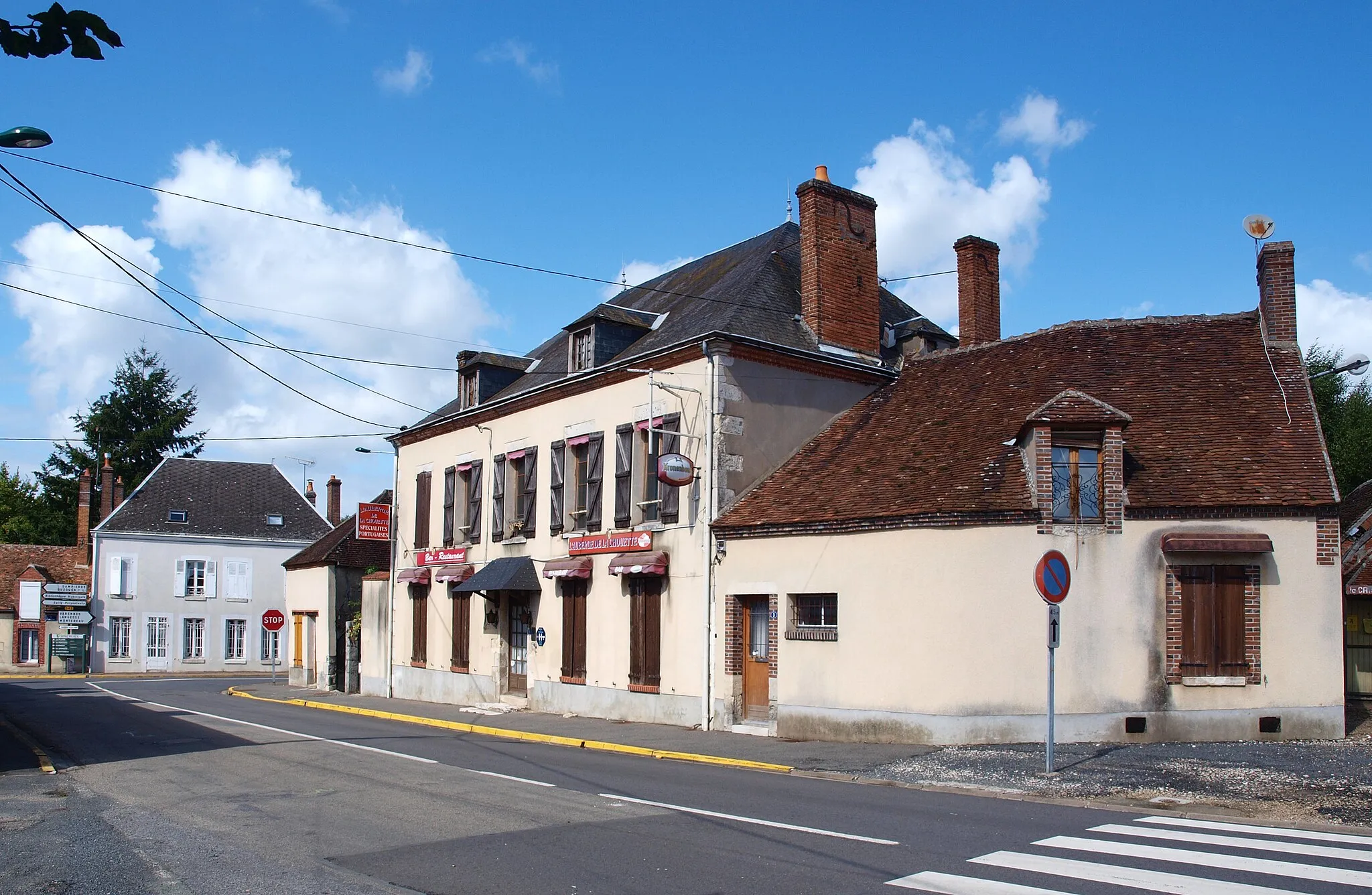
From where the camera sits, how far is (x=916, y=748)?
15.6 metres

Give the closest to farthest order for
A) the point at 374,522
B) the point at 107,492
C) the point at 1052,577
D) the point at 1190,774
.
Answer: the point at 1190,774
the point at 1052,577
the point at 374,522
the point at 107,492

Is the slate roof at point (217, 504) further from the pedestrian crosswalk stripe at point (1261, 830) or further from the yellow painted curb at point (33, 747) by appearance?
the pedestrian crosswalk stripe at point (1261, 830)

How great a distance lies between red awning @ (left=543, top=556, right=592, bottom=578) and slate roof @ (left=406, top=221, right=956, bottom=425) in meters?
4.22

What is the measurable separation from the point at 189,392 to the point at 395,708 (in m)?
48.2

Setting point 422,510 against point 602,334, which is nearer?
point 602,334

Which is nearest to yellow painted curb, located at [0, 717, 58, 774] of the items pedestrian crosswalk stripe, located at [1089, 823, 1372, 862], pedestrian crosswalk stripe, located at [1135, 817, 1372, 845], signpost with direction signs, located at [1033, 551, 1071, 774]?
signpost with direction signs, located at [1033, 551, 1071, 774]

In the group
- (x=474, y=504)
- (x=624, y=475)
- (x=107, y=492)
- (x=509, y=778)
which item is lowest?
(x=509, y=778)

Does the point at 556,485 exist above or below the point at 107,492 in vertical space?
below

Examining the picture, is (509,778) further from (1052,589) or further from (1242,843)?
(1242,843)

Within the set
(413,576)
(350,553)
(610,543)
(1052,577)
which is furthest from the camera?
(350,553)

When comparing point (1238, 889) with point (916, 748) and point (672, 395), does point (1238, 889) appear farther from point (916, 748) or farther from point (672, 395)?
point (672, 395)

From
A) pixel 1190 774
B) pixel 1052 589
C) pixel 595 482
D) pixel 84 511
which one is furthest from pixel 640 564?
pixel 84 511

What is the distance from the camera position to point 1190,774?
41.6 ft

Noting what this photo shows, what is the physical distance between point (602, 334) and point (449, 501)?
752 centimetres
